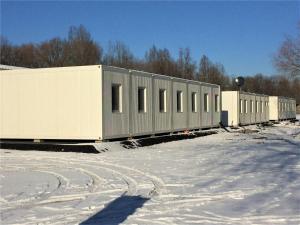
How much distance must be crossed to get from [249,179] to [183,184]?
1.53m

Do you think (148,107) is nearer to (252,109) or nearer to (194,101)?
(194,101)

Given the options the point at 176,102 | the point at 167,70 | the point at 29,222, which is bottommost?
the point at 29,222

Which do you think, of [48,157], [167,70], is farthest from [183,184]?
[167,70]

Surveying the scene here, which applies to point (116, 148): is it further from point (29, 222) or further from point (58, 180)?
point (29, 222)

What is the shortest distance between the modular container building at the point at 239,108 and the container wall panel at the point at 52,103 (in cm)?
2076

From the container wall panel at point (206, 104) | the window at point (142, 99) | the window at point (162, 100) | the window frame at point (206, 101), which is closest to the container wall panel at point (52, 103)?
the window at point (142, 99)

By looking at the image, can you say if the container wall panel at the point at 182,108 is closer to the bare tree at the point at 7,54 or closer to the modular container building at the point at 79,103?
the modular container building at the point at 79,103

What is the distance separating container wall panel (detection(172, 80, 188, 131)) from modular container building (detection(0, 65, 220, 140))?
2106 millimetres

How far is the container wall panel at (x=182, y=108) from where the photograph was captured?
82.4 feet

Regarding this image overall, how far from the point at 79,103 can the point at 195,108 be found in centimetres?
1110

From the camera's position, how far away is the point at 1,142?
19875 millimetres

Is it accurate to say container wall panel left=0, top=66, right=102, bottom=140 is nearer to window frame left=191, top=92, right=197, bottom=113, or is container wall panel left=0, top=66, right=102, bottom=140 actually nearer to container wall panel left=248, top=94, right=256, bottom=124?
window frame left=191, top=92, right=197, bottom=113

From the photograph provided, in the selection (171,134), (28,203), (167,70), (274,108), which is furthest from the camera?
(167,70)

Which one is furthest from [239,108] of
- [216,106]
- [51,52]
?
[51,52]
